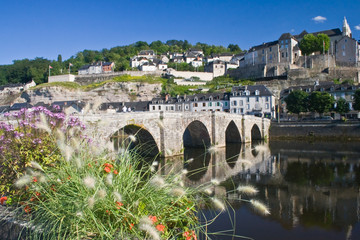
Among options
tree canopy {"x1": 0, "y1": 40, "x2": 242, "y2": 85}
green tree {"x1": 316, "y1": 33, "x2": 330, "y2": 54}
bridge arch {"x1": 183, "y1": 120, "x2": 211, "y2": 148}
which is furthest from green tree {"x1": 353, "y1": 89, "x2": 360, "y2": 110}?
tree canopy {"x1": 0, "y1": 40, "x2": 242, "y2": 85}

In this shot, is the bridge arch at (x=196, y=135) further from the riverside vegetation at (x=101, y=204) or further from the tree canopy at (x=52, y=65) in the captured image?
the tree canopy at (x=52, y=65)

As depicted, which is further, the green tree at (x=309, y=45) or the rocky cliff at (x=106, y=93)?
the rocky cliff at (x=106, y=93)

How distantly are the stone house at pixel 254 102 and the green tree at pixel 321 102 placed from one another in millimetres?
6703

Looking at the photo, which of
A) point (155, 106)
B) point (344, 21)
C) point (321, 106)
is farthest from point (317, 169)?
point (344, 21)

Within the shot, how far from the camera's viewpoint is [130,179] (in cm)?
402

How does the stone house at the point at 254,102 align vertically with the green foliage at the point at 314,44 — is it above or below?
below

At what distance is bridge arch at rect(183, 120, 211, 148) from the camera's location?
102ft

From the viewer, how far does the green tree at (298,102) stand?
161 ft

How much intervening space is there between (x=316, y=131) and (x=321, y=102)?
7.37 meters

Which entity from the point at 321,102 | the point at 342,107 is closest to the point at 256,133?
the point at 321,102

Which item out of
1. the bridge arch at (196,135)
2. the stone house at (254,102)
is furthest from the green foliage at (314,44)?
the bridge arch at (196,135)

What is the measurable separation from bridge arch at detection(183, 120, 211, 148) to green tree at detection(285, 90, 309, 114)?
23324 mm

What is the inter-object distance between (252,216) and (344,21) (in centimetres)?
8381

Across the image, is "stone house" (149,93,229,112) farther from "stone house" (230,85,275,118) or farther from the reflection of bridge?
the reflection of bridge
